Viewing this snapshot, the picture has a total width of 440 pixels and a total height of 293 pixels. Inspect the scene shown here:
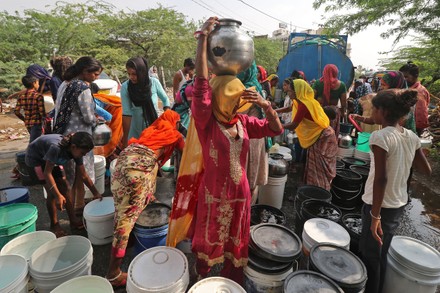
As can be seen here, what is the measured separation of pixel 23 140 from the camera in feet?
23.1

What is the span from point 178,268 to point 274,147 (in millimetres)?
3110

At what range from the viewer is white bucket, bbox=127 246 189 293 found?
64.2 inches

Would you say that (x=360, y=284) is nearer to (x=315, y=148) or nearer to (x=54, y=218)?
(x=315, y=148)

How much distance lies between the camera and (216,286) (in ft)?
5.45

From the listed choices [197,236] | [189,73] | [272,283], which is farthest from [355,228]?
[189,73]

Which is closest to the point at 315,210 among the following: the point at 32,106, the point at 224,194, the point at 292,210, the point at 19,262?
the point at 292,210

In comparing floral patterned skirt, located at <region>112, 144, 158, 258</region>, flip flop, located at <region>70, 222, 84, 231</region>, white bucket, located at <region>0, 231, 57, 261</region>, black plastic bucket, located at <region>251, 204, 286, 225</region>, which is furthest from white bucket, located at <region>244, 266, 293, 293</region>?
flip flop, located at <region>70, 222, 84, 231</region>

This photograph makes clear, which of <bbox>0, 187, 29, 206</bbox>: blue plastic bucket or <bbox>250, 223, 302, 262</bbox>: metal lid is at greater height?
<bbox>0, 187, 29, 206</bbox>: blue plastic bucket

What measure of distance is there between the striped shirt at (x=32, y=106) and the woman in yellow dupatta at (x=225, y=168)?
3.33m

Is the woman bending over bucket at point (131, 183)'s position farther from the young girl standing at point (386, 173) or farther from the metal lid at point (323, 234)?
the young girl standing at point (386, 173)

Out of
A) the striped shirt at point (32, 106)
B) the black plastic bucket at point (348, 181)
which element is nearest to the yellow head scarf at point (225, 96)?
the black plastic bucket at point (348, 181)

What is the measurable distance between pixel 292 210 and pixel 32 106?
4505 millimetres

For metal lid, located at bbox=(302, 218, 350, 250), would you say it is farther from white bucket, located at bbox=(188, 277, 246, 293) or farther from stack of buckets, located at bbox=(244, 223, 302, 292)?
white bucket, located at bbox=(188, 277, 246, 293)

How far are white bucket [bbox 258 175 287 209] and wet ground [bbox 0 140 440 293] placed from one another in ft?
1.21
